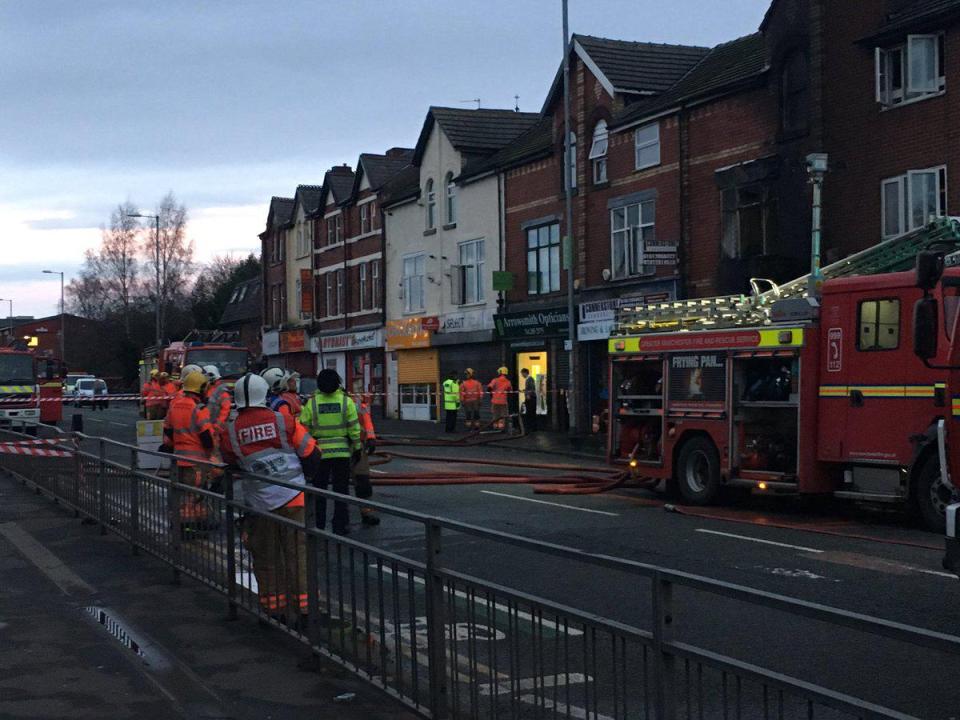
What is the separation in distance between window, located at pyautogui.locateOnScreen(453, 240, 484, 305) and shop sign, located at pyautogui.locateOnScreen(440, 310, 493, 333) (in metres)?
0.46

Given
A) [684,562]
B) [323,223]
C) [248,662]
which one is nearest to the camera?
[248,662]

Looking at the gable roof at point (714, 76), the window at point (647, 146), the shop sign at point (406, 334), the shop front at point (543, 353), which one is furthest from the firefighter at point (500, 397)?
the shop sign at point (406, 334)

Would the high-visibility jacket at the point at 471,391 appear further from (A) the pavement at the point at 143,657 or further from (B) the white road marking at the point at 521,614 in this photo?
(B) the white road marking at the point at 521,614

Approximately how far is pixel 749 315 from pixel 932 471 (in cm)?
332

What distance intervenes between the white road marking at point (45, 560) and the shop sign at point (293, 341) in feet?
143

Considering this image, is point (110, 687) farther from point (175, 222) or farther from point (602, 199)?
point (175, 222)

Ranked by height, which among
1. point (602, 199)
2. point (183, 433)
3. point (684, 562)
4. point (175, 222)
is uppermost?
point (175, 222)

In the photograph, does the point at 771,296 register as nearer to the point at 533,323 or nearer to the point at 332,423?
the point at 332,423

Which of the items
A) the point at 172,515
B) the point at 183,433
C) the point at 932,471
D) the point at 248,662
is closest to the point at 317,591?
the point at 248,662

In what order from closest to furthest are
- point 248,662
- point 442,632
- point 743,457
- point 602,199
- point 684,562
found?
1. point 442,632
2. point 248,662
3. point 684,562
4. point 743,457
5. point 602,199

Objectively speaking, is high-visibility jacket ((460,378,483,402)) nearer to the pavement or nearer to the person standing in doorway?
the person standing in doorway

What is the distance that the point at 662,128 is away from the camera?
3131 centimetres

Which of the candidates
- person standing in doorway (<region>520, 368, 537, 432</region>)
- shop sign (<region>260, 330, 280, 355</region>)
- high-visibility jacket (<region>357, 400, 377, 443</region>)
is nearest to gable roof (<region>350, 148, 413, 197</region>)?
shop sign (<region>260, 330, 280, 355</region>)

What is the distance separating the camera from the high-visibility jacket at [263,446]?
8062 mm
